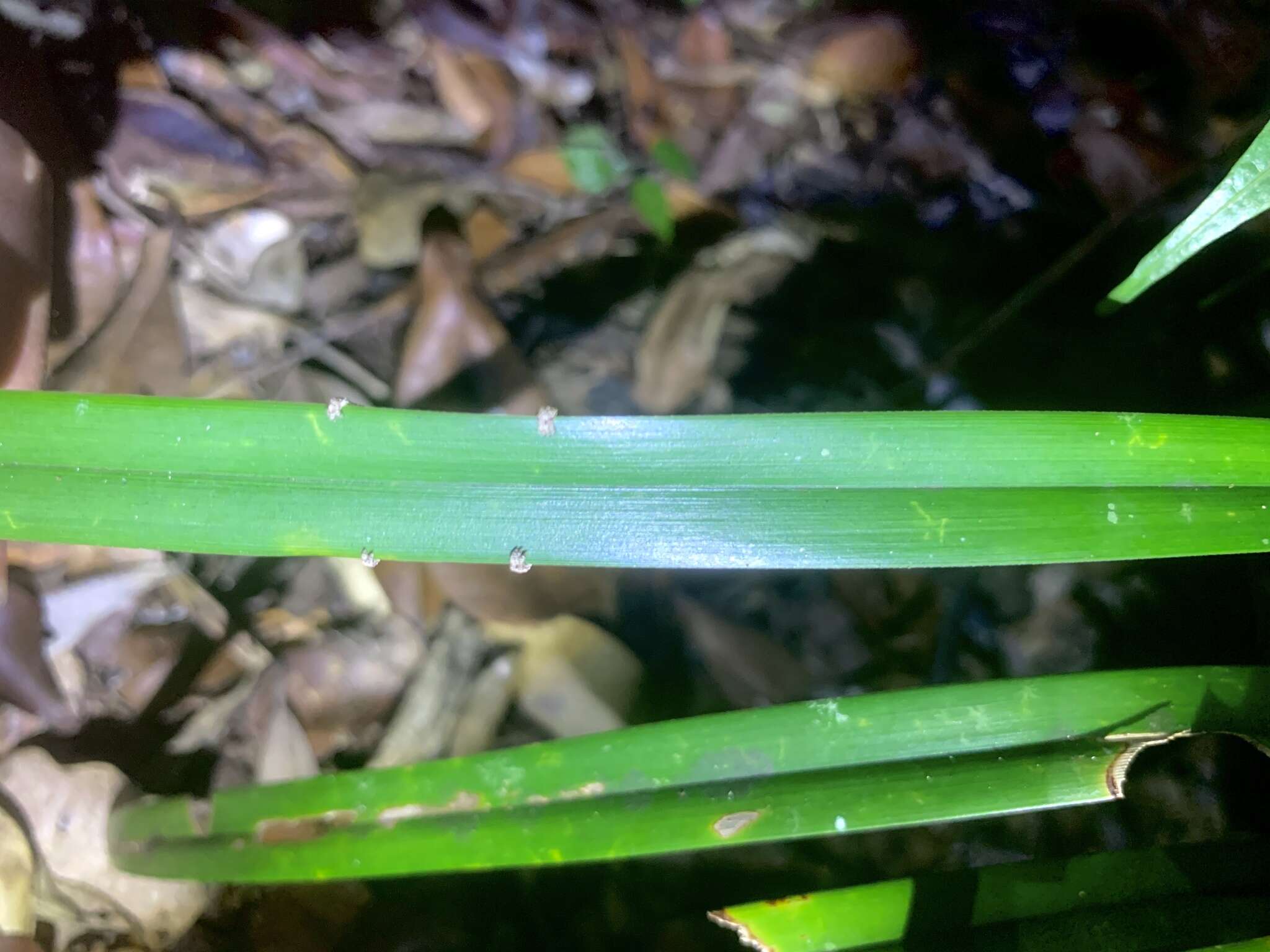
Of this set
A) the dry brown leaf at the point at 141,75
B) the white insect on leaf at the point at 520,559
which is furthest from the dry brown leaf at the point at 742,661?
the dry brown leaf at the point at 141,75

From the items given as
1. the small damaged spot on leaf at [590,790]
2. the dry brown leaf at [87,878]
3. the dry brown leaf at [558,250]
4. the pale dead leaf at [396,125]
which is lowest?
the dry brown leaf at [87,878]

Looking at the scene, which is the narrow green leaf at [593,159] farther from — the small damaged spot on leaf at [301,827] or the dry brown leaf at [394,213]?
the small damaged spot on leaf at [301,827]

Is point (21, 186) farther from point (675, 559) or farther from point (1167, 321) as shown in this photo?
point (1167, 321)

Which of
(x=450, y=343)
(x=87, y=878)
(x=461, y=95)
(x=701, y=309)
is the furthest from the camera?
(x=461, y=95)

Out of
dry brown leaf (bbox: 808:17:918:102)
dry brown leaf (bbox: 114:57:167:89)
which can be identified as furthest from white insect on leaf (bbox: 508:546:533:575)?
dry brown leaf (bbox: 808:17:918:102)

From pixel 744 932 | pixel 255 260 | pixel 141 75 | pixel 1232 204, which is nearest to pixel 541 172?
pixel 255 260

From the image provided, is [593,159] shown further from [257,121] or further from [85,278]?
[85,278]

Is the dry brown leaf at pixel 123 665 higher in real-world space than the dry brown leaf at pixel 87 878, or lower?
higher
